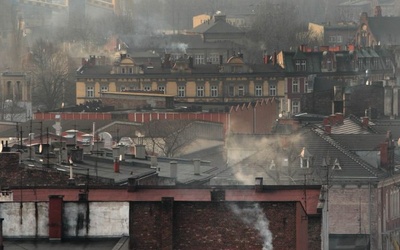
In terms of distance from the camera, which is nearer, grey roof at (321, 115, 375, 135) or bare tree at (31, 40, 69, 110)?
grey roof at (321, 115, 375, 135)

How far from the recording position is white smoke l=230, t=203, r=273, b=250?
31.3 m

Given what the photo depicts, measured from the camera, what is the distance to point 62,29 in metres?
146

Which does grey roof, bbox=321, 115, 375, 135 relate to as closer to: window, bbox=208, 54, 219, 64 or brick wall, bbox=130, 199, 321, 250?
brick wall, bbox=130, 199, 321, 250

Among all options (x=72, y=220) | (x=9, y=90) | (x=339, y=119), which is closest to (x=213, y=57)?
(x=9, y=90)

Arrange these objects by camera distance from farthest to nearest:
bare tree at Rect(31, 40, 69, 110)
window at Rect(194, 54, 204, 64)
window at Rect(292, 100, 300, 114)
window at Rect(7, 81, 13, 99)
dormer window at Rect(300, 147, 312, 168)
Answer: window at Rect(194, 54, 204, 64) → bare tree at Rect(31, 40, 69, 110) → window at Rect(7, 81, 13, 99) → window at Rect(292, 100, 300, 114) → dormer window at Rect(300, 147, 312, 168)

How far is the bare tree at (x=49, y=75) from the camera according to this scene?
316ft

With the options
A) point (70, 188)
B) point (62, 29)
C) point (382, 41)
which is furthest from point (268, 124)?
point (62, 29)

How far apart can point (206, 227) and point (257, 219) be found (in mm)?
774

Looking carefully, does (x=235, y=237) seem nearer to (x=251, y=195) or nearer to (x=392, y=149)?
(x=251, y=195)

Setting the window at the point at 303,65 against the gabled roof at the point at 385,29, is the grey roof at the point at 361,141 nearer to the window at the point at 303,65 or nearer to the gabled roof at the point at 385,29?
the window at the point at 303,65

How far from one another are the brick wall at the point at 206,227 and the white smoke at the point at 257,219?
0.07 ft

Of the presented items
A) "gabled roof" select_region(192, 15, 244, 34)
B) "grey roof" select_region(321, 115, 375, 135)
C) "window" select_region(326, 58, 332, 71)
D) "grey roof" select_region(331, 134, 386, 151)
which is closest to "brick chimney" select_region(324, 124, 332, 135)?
"grey roof" select_region(321, 115, 375, 135)

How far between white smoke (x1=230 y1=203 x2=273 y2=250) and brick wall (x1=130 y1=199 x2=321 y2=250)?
0.07 ft

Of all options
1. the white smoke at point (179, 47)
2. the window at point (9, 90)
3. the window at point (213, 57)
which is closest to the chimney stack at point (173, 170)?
the window at point (9, 90)
